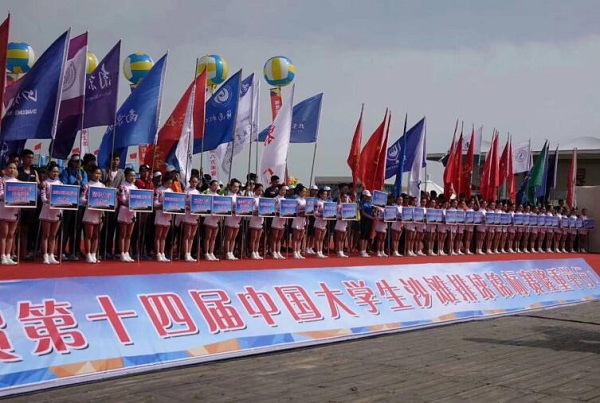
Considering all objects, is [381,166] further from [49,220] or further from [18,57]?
[18,57]

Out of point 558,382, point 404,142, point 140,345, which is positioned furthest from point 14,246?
point 404,142

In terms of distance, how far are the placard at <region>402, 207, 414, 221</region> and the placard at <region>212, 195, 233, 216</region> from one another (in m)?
4.68

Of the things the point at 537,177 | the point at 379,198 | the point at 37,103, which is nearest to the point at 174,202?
the point at 37,103

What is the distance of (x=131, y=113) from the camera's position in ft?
32.7

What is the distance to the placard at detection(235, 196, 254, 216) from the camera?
33.9 ft

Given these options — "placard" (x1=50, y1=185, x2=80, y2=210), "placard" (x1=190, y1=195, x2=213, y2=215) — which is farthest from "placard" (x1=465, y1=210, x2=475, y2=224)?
"placard" (x1=50, y1=185, x2=80, y2=210)

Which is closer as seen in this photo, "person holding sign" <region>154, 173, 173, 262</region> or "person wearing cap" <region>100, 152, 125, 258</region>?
"person wearing cap" <region>100, 152, 125, 258</region>

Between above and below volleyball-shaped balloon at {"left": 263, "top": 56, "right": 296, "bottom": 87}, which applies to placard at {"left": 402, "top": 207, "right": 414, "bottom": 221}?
below

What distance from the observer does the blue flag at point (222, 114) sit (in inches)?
476

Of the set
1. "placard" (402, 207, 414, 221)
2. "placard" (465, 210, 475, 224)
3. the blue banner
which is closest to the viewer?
the blue banner

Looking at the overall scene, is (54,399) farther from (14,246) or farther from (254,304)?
(14,246)

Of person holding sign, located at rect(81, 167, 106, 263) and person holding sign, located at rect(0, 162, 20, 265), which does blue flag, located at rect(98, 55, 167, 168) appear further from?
person holding sign, located at rect(0, 162, 20, 265)

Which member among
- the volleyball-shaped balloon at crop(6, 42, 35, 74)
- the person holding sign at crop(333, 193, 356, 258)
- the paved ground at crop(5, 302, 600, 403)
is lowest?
the paved ground at crop(5, 302, 600, 403)

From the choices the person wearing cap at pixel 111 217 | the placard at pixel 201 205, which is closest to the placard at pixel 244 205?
the placard at pixel 201 205
